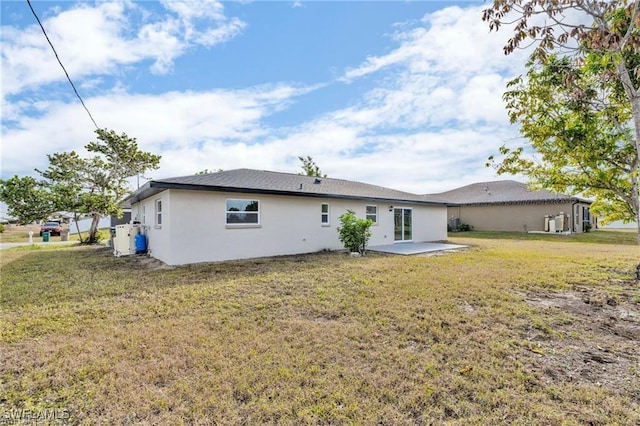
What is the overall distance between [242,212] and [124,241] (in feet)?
17.3

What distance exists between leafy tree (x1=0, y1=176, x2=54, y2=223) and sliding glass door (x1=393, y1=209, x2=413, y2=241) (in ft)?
56.6

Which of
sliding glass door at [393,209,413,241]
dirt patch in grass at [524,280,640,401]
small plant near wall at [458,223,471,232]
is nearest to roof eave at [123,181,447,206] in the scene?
sliding glass door at [393,209,413,241]

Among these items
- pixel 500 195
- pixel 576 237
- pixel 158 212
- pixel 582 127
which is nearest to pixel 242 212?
pixel 158 212

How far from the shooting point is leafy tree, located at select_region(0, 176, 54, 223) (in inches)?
546

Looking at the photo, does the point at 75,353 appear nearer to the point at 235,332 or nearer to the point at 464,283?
the point at 235,332

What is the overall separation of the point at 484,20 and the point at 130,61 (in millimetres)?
9569

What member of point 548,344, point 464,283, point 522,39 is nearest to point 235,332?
point 548,344

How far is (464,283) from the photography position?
22.4 feet

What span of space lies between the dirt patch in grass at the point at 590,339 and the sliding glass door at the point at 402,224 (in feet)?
31.5

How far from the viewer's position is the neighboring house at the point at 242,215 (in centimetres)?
942

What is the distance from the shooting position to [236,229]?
1043 cm

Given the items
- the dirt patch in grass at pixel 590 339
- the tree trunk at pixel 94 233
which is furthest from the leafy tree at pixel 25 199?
the dirt patch in grass at pixel 590 339

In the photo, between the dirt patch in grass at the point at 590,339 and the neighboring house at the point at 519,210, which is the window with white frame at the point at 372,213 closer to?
the dirt patch in grass at the point at 590,339

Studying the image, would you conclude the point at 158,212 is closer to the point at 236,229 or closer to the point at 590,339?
the point at 236,229
